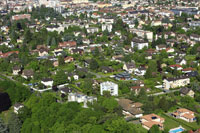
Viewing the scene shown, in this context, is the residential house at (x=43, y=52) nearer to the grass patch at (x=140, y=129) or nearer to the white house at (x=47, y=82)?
the white house at (x=47, y=82)

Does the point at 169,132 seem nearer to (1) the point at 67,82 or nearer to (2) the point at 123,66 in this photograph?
(1) the point at 67,82

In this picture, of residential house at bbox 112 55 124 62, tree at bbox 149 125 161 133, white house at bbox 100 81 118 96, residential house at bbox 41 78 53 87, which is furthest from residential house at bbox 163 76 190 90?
residential house at bbox 41 78 53 87

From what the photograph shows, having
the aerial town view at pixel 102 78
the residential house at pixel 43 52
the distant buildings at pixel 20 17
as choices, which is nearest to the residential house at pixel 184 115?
the aerial town view at pixel 102 78

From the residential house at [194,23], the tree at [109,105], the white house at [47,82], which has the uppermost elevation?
the residential house at [194,23]

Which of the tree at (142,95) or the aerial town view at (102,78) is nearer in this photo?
the aerial town view at (102,78)

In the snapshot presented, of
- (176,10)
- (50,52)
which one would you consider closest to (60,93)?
(50,52)

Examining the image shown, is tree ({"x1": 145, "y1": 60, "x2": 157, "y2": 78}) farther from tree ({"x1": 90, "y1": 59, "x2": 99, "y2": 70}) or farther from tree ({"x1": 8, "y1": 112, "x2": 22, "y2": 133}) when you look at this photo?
tree ({"x1": 8, "y1": 112, "x2": 22, "y2": 133})

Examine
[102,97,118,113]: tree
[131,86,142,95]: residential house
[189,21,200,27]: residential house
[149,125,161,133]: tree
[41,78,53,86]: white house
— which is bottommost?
[41,78,53,86]: white house

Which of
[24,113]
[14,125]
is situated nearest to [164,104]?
[24,113]
